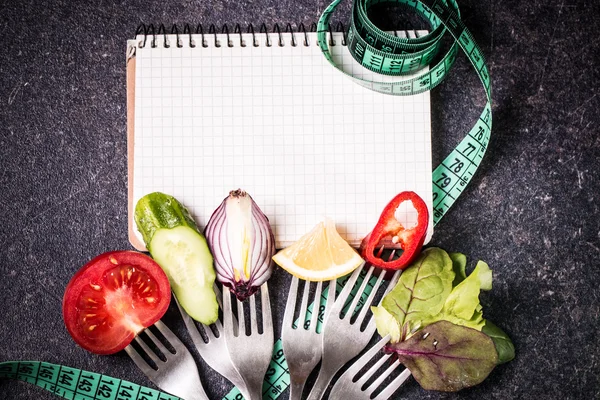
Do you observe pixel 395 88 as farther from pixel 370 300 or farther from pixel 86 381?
pixel 86 381

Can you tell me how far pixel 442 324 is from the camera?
5.26ft

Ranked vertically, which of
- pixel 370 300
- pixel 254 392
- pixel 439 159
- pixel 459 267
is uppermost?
pixel 439 159

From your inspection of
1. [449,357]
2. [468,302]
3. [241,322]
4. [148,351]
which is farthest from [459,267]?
[148,351]

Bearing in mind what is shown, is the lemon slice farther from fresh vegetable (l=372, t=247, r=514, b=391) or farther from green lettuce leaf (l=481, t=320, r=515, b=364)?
green lettuce leaf (l=481, t=320, r=515, b=364)

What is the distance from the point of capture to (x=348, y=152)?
1.73m

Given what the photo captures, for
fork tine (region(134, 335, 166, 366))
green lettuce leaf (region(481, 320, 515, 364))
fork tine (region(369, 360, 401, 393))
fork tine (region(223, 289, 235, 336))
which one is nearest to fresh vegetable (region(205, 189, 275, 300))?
fork tine (region(223, 289, 235, 336))

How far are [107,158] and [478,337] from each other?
994 millimetres

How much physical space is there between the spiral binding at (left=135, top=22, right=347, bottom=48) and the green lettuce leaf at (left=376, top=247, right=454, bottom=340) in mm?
601

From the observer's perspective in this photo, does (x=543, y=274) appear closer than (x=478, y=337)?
No

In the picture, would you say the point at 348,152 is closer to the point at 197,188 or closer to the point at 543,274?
the point at 197,188

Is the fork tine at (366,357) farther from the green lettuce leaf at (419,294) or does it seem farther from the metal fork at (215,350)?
the metal fork at (215,350)

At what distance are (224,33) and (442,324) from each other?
89cm

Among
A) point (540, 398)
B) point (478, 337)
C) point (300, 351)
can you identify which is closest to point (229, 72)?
point (300, 351)

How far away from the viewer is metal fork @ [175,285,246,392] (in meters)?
1.68
